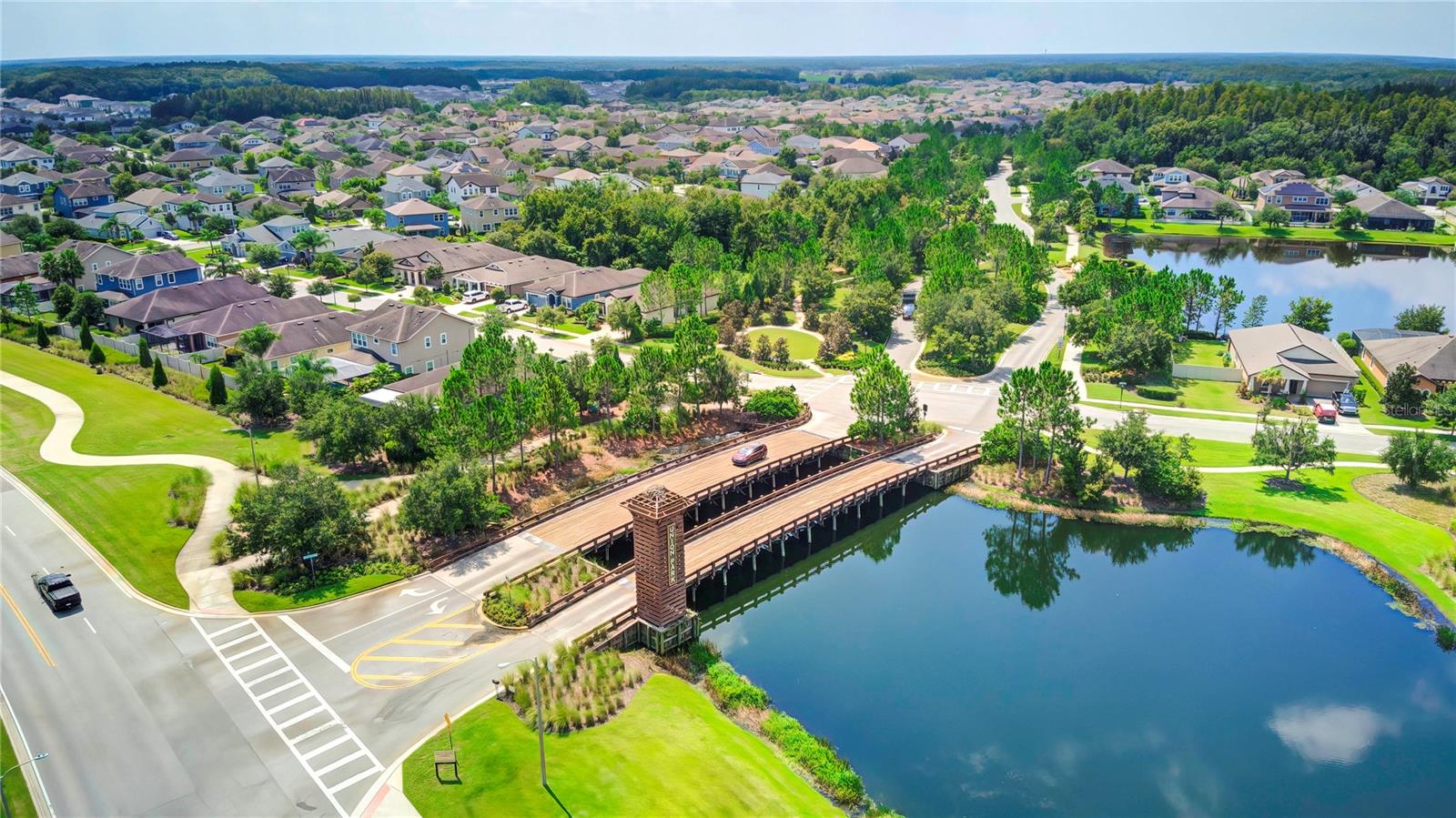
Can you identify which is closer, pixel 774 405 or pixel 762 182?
pixel 774 405

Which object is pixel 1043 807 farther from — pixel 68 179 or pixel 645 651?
pixel 68 179

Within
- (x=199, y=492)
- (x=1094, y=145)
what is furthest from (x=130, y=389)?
(x=1094, y=145)

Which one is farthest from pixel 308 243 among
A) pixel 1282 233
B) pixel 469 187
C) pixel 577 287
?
pixel 1282 233

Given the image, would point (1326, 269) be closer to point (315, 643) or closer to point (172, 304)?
point (315, 643)

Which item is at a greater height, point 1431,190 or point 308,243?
point 1431,190

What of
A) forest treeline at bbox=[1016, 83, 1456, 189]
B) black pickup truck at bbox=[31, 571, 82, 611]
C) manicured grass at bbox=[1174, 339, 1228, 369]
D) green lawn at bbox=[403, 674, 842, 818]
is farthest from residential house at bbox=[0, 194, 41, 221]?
forest treeline at bbox=[1016, 83, 1456, 189]

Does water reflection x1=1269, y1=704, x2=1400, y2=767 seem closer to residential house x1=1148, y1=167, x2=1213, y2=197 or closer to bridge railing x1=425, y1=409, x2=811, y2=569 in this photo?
bridge railing x1=425, y1=409, x2=811, y2=569

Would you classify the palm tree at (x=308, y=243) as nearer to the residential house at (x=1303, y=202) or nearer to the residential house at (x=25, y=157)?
the residential house at (x=25, y=157)
